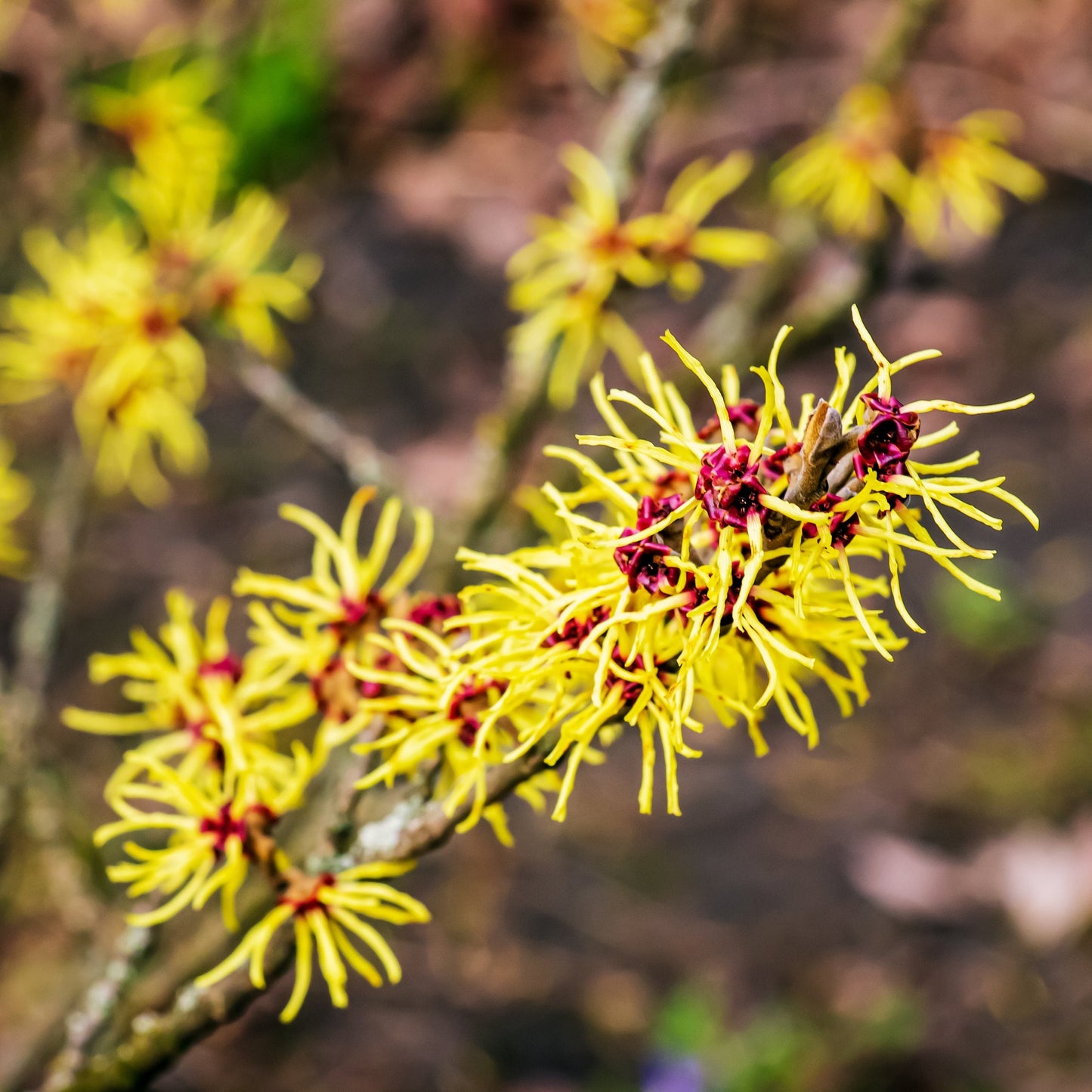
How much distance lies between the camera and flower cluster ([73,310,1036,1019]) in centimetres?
47

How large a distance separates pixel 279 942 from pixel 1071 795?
206cm

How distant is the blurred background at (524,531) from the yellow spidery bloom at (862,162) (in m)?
0.08

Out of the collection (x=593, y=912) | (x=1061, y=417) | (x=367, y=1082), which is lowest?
(x=367, y=1082)

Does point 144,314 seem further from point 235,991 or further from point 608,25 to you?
point 608,25

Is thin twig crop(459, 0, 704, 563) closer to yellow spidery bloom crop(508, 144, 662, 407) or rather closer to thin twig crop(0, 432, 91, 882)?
yellow spidery bloom crop(508, 144, 662, 407)

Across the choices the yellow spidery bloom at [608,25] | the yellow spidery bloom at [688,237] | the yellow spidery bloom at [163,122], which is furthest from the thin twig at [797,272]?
the yellow spidery bloom at [163,122]

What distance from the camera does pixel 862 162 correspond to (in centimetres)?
119

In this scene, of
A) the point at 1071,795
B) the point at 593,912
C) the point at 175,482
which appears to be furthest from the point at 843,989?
the point at 175,482

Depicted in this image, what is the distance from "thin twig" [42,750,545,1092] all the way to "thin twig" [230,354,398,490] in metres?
0.45

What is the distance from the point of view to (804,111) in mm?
2875

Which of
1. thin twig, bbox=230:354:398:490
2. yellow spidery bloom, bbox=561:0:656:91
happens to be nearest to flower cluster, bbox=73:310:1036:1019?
thin twig, bbox=230:354:398:490

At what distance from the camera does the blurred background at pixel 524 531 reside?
183cm

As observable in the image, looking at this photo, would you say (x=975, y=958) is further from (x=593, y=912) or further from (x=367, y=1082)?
(x=367, y=1082)

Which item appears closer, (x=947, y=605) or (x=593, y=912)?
(x=593, y=912)
